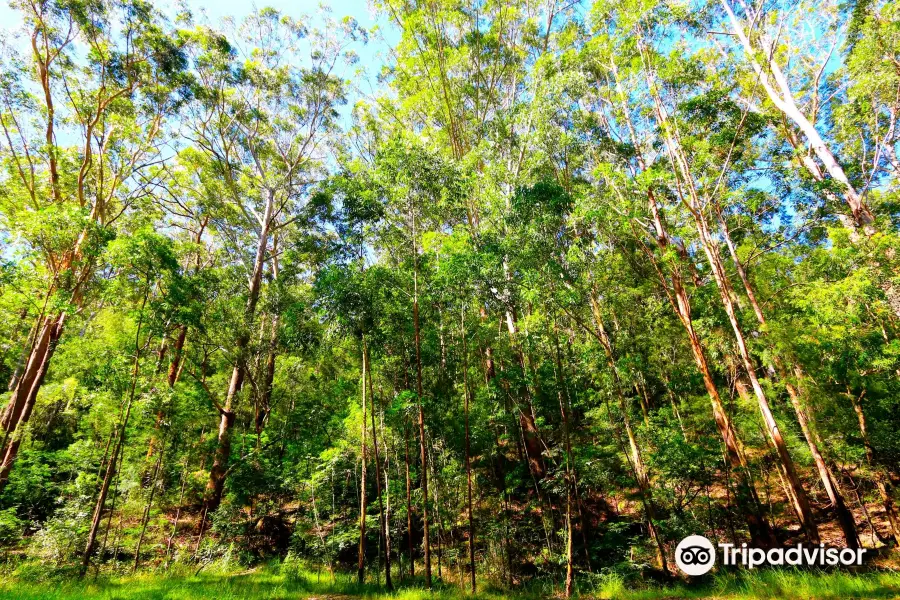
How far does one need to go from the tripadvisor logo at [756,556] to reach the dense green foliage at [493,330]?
0.34 meters

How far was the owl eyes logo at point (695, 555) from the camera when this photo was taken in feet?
27.2

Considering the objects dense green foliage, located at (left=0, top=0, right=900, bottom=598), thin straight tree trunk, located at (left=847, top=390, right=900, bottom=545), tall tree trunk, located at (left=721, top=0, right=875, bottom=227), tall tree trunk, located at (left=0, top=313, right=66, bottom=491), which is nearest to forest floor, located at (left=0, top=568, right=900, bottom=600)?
dense green foliage, located at (left=0, top=0, right=900, bottom=598)

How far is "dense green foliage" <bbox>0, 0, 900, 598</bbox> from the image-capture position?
8984 millimetres

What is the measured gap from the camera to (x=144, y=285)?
27.9ft

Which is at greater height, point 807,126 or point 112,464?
point 807,126

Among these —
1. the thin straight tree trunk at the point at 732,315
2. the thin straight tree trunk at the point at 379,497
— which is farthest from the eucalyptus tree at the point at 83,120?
the thin straight tree trunk at the point at 732,315

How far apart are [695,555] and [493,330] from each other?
23.4 ft

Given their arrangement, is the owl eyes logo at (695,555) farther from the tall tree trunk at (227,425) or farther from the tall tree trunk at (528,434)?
the tall tree trunk at (227,425)

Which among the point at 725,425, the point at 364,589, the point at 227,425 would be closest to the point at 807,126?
the point at 725,425

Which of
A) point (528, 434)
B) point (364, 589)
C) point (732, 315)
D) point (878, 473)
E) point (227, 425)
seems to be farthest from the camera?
point (227, 425)

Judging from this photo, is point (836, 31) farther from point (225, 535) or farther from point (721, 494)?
point (225, 535)

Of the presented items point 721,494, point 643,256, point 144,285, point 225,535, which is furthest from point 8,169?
point 721,494

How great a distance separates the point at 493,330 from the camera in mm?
12180

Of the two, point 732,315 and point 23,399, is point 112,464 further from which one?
point 732,315
